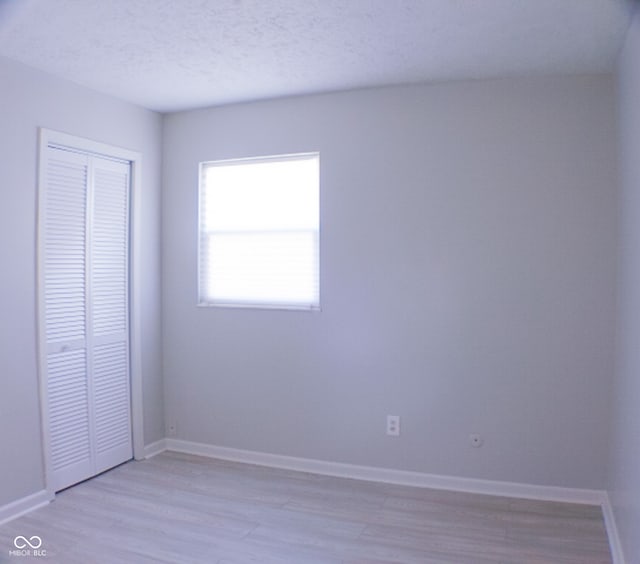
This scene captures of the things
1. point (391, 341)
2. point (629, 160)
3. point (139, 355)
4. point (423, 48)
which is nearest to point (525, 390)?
point (391, 341)


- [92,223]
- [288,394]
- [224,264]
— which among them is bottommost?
[288,394]

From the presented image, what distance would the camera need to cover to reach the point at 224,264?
3.78 metres

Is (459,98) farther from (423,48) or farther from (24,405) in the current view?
(24,405)

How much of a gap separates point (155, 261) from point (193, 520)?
1.91 meters

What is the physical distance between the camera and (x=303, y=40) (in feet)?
8.50

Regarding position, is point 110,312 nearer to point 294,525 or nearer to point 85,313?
point 85,313

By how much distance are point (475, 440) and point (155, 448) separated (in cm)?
234

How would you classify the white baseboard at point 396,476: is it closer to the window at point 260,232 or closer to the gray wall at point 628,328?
the gray wall at point 628,328

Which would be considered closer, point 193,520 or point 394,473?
point 193,520

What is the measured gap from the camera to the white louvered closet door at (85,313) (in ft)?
10.2

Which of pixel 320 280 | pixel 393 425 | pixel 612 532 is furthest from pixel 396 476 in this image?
pixel 320 280

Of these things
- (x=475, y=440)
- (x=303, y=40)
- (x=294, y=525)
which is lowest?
(x=294, y=525)

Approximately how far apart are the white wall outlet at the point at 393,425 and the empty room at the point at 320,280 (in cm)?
3

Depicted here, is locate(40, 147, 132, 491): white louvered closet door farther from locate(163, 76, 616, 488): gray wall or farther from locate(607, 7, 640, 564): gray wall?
locate(607, 7, 640, 564): gray wall
